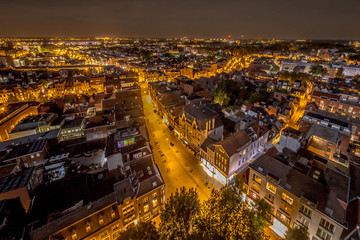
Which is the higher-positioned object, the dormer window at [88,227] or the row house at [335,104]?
the row house at [335,104]

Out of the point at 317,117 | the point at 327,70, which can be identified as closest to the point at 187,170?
the point at 317,117

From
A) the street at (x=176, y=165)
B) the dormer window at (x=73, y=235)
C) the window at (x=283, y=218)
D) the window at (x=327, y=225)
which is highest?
the window at (x=327, y=225)

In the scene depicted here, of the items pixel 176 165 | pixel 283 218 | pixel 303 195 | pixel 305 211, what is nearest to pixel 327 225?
pixel 305 211

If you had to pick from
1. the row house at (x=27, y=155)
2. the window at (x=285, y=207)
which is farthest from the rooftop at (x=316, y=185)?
the row house at (x=27, y=155)

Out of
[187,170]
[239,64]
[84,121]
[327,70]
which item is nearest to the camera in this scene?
[187,170]

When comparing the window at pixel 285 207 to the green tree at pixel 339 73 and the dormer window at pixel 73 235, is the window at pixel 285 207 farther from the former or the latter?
the green tree at pixel 339 73

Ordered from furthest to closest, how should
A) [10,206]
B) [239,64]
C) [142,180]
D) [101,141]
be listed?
[239,64]
[101,141]
[142,180]
[10,206]

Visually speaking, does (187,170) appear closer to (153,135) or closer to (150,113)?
(153,135)
